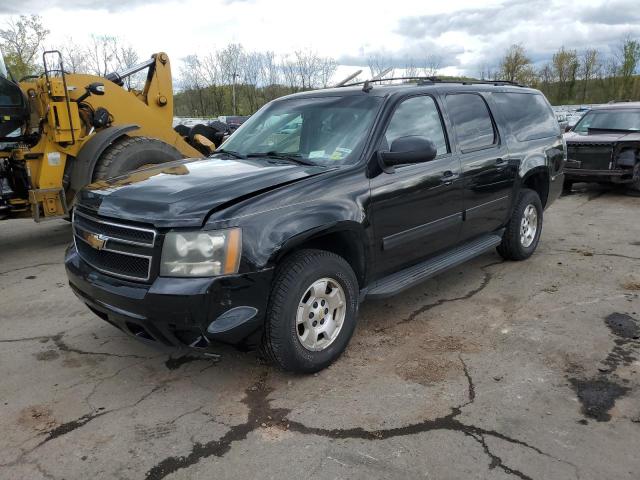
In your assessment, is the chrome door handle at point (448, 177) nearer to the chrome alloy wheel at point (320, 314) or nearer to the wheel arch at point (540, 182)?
the chrome alloy wheel at point (320, 314)

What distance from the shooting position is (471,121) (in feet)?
16.1

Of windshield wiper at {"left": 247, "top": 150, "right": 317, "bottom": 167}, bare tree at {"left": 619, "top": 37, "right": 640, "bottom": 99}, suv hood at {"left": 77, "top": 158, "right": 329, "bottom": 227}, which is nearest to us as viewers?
suv hood at {"left": 77, "top": 158, "right": 329, "bottom": 227}

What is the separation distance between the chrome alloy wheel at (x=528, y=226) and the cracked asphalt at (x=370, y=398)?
0.95 m

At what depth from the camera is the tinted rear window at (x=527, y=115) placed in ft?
18.0

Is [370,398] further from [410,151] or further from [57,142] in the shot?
[57,142]

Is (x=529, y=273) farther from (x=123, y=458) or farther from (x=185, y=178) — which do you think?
(x=123, y=458)

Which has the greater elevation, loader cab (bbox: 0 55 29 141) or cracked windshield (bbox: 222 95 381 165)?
loader cab (bbox: 0 55 29 141)

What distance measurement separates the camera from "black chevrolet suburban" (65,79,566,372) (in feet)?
9.88

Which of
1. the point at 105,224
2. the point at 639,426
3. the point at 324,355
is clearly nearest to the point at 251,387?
the point at 324,355

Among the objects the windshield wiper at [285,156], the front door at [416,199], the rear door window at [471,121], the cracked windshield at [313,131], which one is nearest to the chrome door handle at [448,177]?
the front door at [416,199]

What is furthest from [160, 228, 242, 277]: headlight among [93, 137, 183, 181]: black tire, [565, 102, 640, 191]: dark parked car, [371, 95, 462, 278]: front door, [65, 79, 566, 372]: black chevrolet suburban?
[565, 102, 640, 191]: dark parked car

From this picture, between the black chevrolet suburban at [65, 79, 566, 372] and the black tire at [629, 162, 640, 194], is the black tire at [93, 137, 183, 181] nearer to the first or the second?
the black chevrolet suburban at [65, 79, 566, 372]

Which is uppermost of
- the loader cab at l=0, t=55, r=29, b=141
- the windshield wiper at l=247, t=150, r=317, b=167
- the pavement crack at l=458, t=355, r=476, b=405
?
the loader cab at l=0, t=55, r=29, b=141

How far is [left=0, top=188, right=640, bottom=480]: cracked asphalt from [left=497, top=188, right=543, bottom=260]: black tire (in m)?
0.74
